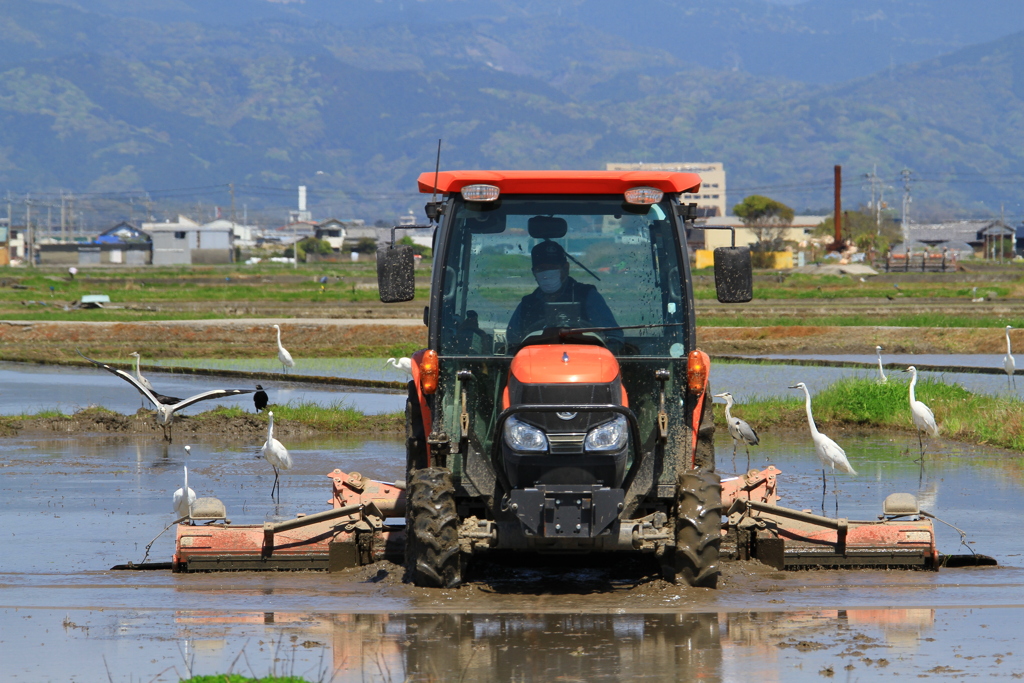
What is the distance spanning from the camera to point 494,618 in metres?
6.87

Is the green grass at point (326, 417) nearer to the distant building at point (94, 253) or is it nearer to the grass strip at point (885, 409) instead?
the grass strip at point (885, 409)

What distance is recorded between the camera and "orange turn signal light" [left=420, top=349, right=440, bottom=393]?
7285 millimetres

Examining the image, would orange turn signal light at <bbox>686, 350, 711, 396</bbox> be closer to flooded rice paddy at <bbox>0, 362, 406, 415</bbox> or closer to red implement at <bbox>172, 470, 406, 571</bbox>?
red implement at <bbox>172, 470, 406, 571</bbox>

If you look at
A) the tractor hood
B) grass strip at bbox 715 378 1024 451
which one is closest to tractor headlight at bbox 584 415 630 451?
the tractor hood

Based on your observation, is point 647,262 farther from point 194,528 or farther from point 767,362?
point 767,362

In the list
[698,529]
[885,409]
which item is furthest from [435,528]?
[885,409]

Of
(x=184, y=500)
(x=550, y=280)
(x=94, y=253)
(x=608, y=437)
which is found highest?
(x=94, y=253)

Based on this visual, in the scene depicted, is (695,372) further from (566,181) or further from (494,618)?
(494,618)

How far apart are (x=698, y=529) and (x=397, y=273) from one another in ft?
7.76

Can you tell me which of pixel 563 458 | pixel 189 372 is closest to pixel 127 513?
pixel 563 458

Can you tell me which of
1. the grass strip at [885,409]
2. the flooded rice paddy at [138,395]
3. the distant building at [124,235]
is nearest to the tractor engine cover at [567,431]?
the grass strip at [885,409]

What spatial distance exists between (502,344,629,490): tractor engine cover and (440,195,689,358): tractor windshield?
25.7 inches

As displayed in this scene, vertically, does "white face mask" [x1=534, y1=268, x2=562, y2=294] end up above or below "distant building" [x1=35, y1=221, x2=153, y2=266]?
below

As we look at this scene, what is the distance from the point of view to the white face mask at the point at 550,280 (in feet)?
24.6
